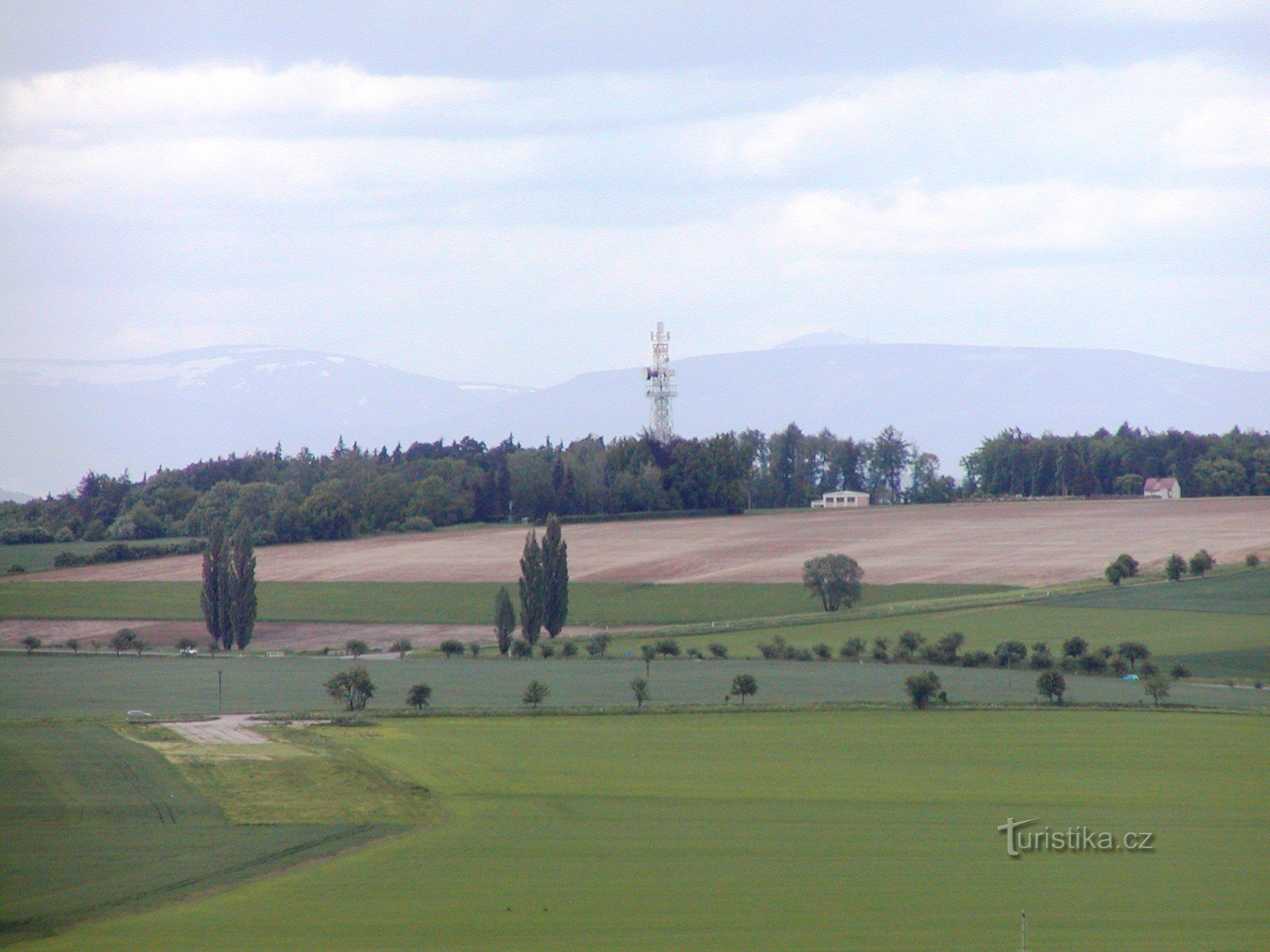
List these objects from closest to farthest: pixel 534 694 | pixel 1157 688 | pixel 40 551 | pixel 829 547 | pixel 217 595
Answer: pixel 1157 688 → pixel 534 694 → pixel 217 595 → pixel 829 547 → pixel 40 551

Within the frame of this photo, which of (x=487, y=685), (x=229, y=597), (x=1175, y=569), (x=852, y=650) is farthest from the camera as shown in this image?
(x=1175, y=569)

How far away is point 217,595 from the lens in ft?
290

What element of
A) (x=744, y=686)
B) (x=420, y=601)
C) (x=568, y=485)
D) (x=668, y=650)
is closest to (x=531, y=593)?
(x=668, y=650)

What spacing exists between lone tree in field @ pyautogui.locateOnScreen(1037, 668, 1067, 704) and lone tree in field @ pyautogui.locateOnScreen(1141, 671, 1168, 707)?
10.2 ft

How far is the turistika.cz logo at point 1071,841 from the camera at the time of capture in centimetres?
3309

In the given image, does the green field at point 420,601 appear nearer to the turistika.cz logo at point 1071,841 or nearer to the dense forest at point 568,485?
the dense forest at point 568,485

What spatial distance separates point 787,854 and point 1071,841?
661 centimetres

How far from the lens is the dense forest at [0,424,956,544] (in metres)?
140

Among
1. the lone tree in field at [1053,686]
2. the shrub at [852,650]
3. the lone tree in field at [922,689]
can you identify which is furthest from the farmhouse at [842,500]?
the lone tree in field at [922,689]

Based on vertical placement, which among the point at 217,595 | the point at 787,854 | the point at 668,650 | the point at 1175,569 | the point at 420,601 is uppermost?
the point at 217,595

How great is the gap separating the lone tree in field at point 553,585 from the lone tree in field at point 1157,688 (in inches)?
1462

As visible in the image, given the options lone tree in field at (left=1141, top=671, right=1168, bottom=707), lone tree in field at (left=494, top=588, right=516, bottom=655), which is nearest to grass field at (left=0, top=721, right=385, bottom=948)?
lone tree in field at (left=1141, top=671, right=1168, bottom=707)

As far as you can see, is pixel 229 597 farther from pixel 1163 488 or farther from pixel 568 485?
pixel 1163 488

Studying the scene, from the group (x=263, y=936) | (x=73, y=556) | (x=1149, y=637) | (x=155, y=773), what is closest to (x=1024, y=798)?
(x=263, y=936)
